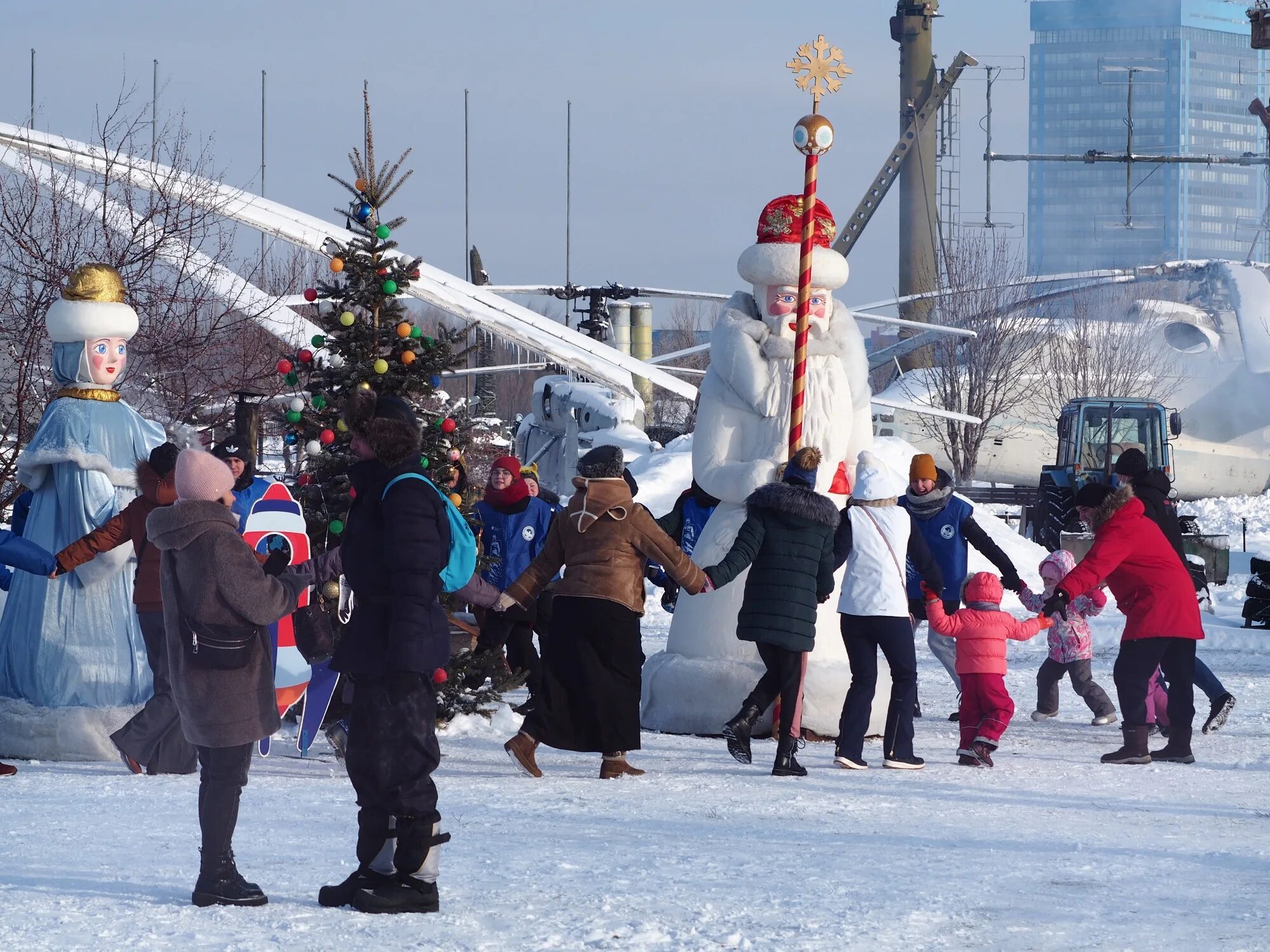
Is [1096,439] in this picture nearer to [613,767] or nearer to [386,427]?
[613,767]

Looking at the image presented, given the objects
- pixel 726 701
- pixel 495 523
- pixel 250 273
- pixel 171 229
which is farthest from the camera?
pixel 250 273

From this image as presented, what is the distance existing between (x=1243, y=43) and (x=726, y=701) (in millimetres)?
165898

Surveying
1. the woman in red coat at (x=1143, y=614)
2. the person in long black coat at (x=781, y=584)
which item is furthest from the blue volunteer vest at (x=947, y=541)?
the person in long black coat at (x=781, y=584)

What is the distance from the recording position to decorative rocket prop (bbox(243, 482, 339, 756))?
24.6ft

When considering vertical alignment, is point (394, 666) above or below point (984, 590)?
Answer: below

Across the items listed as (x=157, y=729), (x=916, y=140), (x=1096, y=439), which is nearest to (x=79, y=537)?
(x=157, y=729)

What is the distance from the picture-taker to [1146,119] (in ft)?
505

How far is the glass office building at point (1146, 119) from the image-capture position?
145875mm

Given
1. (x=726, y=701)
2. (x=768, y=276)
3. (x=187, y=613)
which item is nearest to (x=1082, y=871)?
(x=187, y=613)

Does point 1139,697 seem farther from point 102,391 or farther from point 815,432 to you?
point 102,391

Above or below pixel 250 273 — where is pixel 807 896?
below

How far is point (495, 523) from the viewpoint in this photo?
395 inches

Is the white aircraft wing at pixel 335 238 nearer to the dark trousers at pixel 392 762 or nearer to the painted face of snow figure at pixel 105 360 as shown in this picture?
the painted face of snow figure at pixel 105 360

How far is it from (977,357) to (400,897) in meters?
36.3
